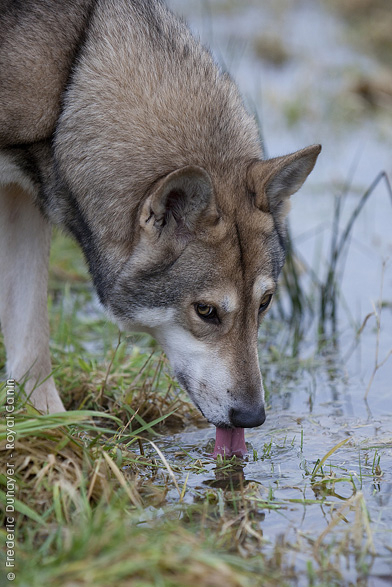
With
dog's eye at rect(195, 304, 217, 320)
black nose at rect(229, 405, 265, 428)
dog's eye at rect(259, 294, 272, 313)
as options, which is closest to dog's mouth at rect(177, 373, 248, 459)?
black nose at rect(229, 405, 265, 428)

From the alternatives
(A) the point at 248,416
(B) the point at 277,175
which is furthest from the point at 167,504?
(B) the point at 277,175

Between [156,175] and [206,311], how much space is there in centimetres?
72

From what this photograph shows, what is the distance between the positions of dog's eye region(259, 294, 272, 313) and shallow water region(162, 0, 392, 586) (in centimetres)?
69

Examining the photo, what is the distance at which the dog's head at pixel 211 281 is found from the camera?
4.11 metres

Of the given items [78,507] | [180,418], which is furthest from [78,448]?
[180,418]

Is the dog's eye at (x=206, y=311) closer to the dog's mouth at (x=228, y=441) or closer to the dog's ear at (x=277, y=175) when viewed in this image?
the dog's mouth at (x=228, y=441)

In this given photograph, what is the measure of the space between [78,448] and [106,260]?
1093 mm

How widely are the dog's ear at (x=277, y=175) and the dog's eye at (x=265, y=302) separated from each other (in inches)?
17.2

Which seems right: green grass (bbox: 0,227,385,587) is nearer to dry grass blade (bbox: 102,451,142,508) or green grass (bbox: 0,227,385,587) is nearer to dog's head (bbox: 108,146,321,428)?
dry grass blade (bbox: 102,451,142,508)

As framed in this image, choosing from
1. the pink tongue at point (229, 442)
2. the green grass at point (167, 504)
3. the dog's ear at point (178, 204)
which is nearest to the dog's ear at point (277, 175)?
the dog's ear at point (178, 204)

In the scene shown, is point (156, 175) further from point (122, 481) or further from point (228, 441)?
point (122, 481)

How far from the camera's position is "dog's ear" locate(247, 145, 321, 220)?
14.1 ft

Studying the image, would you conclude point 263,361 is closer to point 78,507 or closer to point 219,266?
point 219,266

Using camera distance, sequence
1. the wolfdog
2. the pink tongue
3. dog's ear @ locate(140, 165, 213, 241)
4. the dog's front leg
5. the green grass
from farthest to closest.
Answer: the dog's front leg < the pink tongue < the wolfdog < dog's ear @ locate(140, 165, 213, 241) < the green grass
